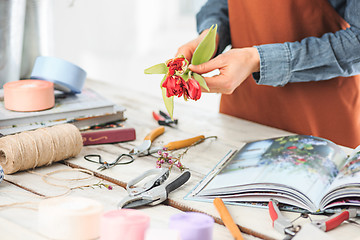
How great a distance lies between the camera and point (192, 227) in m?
0.63

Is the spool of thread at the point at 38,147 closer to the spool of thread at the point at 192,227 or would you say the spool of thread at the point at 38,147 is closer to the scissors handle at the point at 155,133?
the scissors handle at the point at 155,133

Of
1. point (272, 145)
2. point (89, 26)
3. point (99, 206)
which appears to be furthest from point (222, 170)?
point (89, 26)

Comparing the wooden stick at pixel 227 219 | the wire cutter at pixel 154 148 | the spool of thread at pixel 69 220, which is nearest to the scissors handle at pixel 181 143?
the wire cutter at pixel 154 148

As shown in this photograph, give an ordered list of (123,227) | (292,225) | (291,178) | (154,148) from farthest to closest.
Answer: (154,148)
(291,178)
(292,225)
(123,227)

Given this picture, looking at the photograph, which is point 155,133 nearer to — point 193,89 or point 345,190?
point 193,89

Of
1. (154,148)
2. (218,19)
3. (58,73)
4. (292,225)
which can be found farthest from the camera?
(218,19)

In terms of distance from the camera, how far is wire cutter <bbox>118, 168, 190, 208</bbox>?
0.80 meters

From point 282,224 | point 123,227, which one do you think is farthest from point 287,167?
point 123,227

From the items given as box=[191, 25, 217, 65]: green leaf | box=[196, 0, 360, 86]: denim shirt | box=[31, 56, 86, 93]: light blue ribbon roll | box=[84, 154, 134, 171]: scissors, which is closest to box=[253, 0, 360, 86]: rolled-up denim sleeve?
box=[196, 0, 360, 86]: denim shirt

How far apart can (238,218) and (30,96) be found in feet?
1.87

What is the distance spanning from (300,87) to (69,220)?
78 centimetres

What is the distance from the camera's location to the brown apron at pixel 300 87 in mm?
1228

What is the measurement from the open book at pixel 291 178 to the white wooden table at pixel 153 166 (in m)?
0.03

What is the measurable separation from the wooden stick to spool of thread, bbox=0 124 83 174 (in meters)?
0.33
